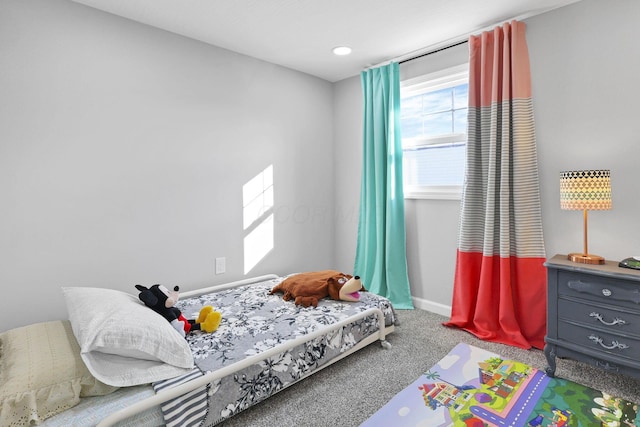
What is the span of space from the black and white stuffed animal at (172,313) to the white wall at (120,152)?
614 mm

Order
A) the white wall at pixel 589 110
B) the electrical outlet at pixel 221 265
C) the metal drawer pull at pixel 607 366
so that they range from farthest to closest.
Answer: the electrical outlet at pixel 221 265
the white wall at pixel 589 110
the metal drawer pull at pixel 607 366

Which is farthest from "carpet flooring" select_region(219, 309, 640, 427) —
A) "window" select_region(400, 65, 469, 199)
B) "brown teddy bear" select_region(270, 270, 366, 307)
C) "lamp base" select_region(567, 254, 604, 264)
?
"window" select_region(400, 65, 469, 199)

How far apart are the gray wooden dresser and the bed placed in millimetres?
1057

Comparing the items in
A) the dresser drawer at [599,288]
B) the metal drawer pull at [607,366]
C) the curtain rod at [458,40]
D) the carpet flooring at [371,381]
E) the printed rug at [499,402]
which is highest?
the curtain rod at [458,40]

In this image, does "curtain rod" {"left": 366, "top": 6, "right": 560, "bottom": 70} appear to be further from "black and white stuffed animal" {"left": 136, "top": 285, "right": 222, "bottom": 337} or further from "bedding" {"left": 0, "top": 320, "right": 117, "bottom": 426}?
"bedding" {"left": 0, "top": 320, "right": 117, "bottom": 426}

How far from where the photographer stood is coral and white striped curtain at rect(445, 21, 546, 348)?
7.66ft

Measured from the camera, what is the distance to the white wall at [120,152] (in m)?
1.94

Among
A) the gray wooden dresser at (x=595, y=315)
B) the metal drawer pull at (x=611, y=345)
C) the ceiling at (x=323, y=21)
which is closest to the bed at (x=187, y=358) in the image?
the gray wooden dresser at (x=595, y=315)

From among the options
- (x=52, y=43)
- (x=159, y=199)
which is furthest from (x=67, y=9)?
(x=159, y=199)

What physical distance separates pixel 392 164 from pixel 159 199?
1998 millimetres

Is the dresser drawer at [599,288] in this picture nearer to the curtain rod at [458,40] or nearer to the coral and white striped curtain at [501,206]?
the coral and white striped curtain at [501,206]

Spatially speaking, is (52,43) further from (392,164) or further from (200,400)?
(392,164)

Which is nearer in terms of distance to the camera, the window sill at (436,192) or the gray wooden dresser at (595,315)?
the gray wooden dresser at (595,315)

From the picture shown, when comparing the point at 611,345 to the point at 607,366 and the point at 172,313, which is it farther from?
the point at 172,313
